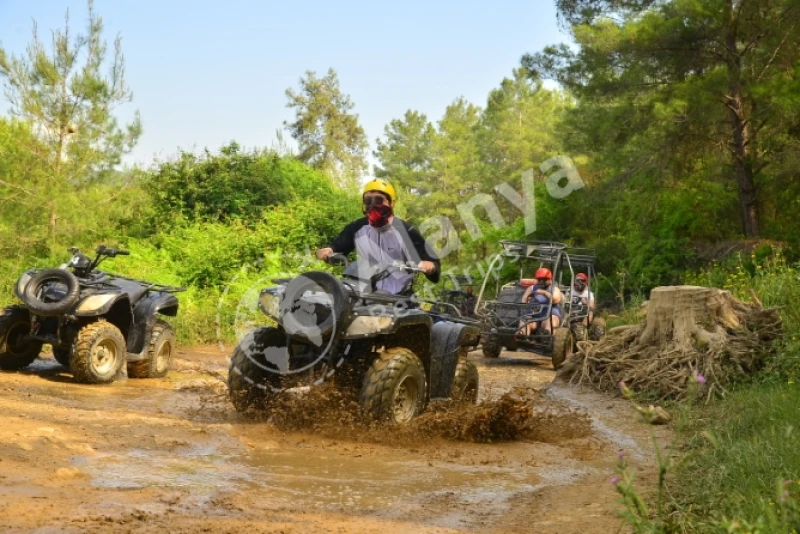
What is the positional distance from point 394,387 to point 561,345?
27.1ft

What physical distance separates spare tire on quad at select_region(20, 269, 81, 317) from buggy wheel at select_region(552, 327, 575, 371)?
7526mm

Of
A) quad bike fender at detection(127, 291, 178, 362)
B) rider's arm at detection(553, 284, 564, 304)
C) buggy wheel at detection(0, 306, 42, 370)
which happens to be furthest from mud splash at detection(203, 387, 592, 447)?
rider's arm at detection(553, 284, 564, 304)

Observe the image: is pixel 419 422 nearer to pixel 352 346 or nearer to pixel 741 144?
pixel 352 346

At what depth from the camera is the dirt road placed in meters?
4.41

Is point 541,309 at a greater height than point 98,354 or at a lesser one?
greater

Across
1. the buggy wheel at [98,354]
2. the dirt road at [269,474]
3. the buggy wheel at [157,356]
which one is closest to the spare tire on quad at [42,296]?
the buggy wheel at [98,354]

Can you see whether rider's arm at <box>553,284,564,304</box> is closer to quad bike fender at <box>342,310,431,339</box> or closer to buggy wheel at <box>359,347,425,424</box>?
buggy wheel at <box>359,347,425,424</box>

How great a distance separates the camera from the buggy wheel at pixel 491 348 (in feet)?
52.4

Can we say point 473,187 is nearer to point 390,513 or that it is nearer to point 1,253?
point 1,253

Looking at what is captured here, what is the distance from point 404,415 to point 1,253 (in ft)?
48.9

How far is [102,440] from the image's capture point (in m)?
6.21

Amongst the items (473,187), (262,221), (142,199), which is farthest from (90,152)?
(473,187)

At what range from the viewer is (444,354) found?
7.71m

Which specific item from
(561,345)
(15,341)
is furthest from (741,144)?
(15,341)
